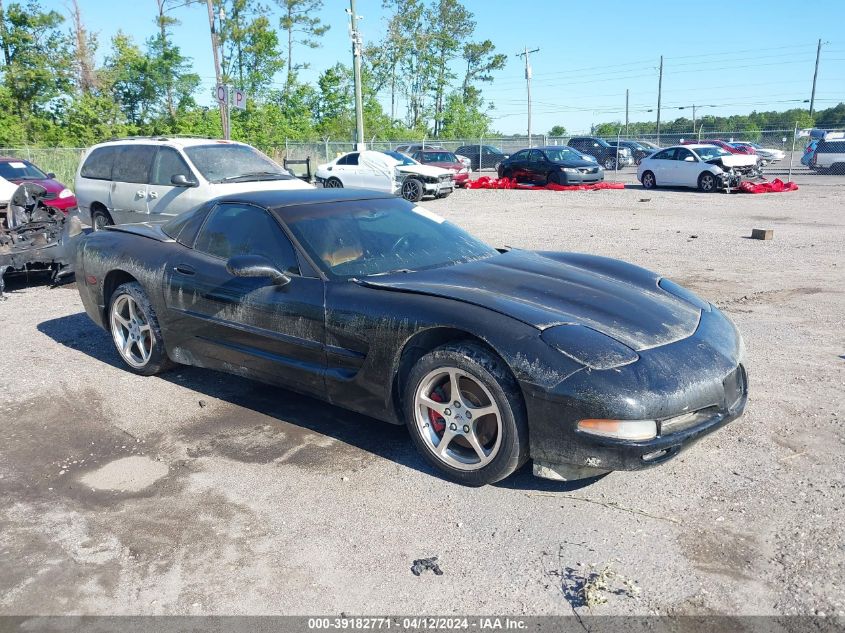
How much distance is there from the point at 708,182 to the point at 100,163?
17103 mm

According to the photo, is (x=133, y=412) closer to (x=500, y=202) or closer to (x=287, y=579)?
(x=287, y=579)

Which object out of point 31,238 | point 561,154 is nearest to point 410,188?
point 561,154

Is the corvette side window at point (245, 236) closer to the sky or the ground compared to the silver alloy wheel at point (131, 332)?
closer to the sky

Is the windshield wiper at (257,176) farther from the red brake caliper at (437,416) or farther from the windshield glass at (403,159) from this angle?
the windshield glass at (403,159)

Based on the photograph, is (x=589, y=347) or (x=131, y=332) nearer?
(x=589, y=347)

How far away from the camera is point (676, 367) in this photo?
3312mm

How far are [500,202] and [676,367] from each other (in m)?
16.9

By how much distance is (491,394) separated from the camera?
11.1ft

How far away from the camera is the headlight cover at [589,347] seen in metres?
3.22

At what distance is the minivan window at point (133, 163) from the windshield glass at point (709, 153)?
1699 centimetres

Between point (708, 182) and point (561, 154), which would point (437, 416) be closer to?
point (708, 182)

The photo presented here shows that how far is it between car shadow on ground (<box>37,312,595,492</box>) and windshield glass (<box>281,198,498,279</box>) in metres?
0.96

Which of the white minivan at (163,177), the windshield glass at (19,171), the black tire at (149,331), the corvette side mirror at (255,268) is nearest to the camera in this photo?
the corvette side mirror at (255,268)

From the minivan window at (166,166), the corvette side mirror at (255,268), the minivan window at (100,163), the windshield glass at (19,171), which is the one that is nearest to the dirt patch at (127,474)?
the corvette side mirror at (255,268)
